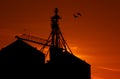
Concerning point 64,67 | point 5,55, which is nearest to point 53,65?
point 64,67

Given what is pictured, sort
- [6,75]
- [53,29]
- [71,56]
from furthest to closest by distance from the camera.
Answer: [53,29], [71,56], [6,75]

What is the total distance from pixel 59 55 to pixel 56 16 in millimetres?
11870

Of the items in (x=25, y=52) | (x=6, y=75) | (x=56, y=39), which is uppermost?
(x=56, y=39)

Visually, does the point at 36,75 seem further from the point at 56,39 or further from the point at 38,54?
the point at 56,39

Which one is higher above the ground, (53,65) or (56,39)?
(56,39)

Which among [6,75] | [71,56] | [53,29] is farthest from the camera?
[53,29]

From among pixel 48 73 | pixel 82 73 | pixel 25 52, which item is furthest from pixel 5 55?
pixel 82 73

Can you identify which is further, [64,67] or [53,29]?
[53,29]

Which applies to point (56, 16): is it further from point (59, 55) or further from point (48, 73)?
point (48, 73)

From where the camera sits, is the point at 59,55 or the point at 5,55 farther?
the point at 59,55

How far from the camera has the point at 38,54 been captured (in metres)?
86.3

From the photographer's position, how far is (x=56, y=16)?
324 ft

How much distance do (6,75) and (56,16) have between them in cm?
2310

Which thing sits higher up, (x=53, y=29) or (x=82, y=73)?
(x=53, y=29)
